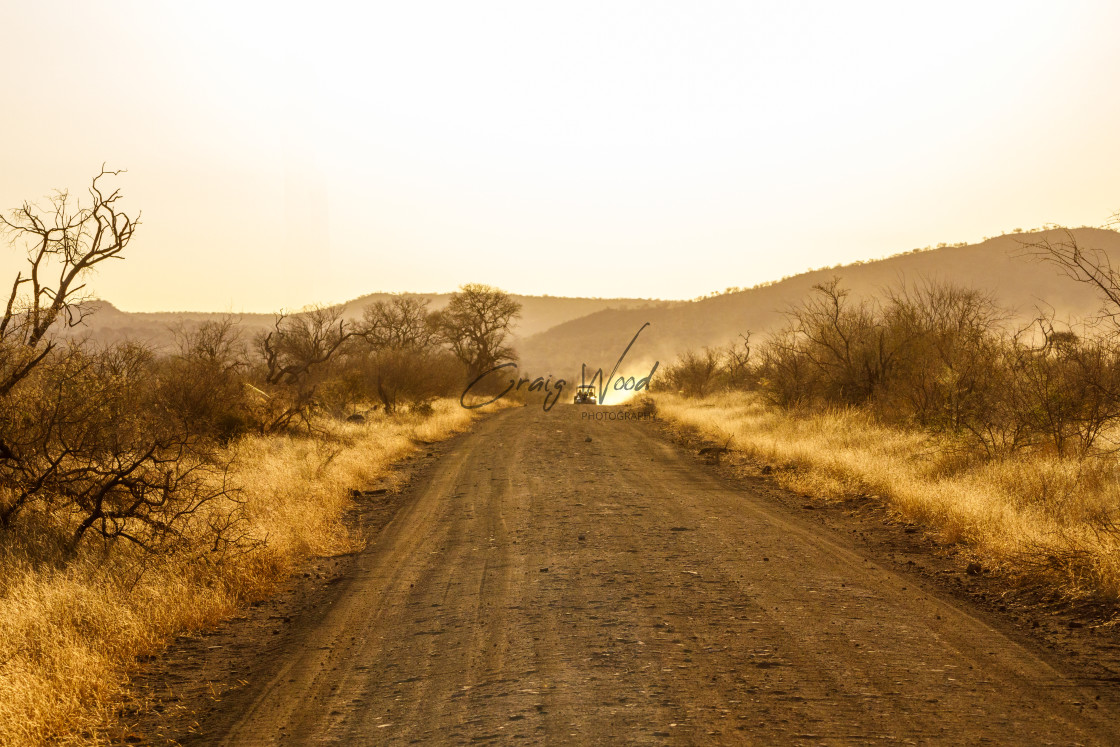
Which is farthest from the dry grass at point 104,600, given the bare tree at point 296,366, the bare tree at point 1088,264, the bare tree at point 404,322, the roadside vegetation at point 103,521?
the bare tree at point 404,322

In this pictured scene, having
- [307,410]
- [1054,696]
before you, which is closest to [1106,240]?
[307,410]

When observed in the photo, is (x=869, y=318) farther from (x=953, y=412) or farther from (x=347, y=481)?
(x=347, y=481)

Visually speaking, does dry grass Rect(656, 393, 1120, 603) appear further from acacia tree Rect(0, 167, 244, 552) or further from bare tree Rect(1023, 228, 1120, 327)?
acacia tree Rect(0, 167, 244, 552)

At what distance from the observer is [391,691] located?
16.1 ft

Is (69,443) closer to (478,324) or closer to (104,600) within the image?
(104,600)

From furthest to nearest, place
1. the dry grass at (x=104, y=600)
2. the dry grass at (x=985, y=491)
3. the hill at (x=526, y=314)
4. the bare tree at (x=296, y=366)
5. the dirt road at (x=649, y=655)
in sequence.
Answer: the hill at (x=526, y=314) < the bare tree at (x=296, y=366) < the dry grass at (x=985, y=491) < the dry grass at (x=104, y=600) < the dirt road at (x=649, y=655)

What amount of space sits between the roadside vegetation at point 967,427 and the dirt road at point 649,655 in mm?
1397

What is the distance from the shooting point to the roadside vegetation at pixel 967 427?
25.8ft

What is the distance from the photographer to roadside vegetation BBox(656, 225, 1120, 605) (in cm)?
788

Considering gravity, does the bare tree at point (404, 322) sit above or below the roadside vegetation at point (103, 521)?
above

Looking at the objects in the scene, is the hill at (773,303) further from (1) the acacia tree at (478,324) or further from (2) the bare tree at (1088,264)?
(2) the bare tree at (1088,264)

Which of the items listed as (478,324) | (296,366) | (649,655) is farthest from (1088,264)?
(478,324)

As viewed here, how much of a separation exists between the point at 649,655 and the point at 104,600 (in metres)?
4.67

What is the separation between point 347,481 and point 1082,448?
1203cm
